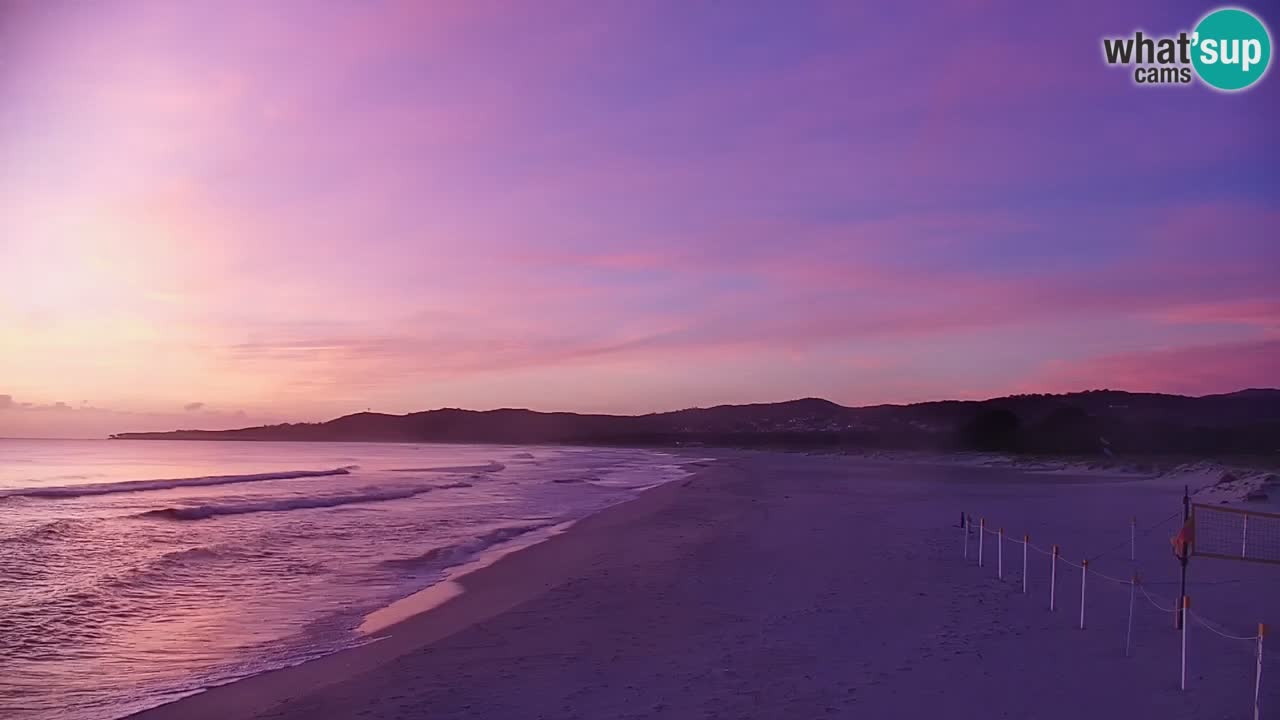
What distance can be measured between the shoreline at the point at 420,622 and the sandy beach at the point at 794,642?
5 cm

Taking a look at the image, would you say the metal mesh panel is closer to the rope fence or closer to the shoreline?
the rope fence

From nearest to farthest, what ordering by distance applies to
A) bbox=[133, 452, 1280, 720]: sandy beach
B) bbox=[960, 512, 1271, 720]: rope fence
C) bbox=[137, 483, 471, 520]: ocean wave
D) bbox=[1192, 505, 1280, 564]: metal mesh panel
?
1. bbox=[960, 512, 1271, 720]: rope fence
2. bbox=[133, 452, 1280, 720]: sandy beach
3. bbox=[1192, 505, 1280, 564]: metal mesh panel
4. bbox=[137, 483, 471, 520]: ocean wave

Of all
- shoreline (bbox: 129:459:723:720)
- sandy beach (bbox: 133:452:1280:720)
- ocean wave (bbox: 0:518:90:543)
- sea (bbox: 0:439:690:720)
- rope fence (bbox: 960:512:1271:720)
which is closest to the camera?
rope fence (bbox: 960:512:1271:720)

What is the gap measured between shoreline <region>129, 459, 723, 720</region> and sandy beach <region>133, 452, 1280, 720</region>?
48 millimetres

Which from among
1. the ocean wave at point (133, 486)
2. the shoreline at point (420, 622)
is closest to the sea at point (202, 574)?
the shoreline at point (420, 622)

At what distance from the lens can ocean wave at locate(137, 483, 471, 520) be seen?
1084 inches

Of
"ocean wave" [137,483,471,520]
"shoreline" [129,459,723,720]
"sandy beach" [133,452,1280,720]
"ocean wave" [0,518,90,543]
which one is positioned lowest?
"ocean wave" [137,483,471,520]

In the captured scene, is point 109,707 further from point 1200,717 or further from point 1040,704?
point 1200,717

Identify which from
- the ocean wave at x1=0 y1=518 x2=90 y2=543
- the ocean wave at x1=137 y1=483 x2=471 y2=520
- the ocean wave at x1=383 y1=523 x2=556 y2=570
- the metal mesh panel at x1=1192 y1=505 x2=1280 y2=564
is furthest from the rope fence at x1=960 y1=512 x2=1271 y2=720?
the ocean wave at x1=137 y1=483 x2=471 y2=520

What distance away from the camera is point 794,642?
972 centimetres

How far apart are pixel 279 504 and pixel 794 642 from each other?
26443 millimetres

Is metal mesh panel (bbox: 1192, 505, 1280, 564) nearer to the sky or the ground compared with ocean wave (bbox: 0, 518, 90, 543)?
nearer to the sky

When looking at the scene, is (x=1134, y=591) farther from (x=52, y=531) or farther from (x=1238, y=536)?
(x=52, y=531)

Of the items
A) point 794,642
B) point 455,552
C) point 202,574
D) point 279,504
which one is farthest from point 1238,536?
point 279,504
